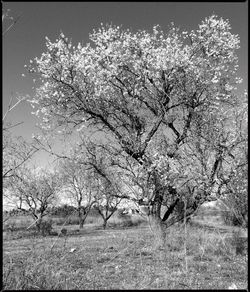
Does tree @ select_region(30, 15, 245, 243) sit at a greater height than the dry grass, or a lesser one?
greater

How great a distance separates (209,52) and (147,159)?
19.6 feet

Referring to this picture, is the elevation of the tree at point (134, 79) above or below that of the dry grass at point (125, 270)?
above

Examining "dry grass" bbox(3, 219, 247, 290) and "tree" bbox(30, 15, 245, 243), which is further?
"tree" bbox(30, 15, 245, 243)

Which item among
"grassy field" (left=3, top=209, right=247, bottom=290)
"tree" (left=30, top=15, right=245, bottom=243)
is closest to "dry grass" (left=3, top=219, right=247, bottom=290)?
"grassy field" (left=3, top=209, right=247, bottom=290)

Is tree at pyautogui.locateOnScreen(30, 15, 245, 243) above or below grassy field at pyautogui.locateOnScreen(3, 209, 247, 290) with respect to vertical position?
above

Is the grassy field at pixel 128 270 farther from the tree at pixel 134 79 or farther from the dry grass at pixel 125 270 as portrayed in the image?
the tree at pixel 134 79

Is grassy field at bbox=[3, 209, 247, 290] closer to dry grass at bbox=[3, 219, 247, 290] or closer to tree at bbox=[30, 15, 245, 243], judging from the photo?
dry grass at bbox=[3, 219, 247, 290]

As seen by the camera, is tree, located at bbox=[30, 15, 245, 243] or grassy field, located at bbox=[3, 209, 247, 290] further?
tree, located at bbox=[30, 15, 245, 243]

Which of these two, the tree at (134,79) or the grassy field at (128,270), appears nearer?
the grassy field at (128,270)

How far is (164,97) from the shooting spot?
591 inches

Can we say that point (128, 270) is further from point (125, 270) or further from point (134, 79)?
point (134, 79)

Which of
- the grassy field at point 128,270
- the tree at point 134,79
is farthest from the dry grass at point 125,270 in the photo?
the tree at point 134,79

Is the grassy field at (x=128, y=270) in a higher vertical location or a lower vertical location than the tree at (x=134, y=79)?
lower

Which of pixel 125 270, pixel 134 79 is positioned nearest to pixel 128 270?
pixel 125 270
